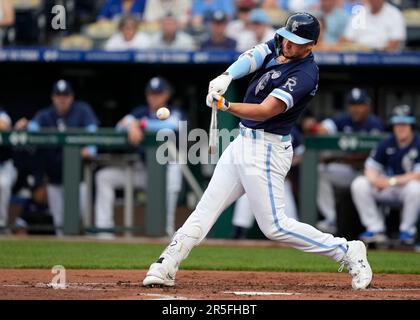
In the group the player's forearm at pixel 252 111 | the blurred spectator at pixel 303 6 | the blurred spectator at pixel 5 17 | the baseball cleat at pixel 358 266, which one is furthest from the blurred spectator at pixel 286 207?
the player's forearm at pixel 252 111

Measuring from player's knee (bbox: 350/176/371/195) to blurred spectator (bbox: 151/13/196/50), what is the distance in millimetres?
2598

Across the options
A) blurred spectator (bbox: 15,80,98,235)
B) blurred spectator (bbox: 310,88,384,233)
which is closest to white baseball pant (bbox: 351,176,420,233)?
blurred spectator (bbox: 310,88,384,233)

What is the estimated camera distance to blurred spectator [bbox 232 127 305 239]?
10.1 m

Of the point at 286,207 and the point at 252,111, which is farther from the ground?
the point at 252,111

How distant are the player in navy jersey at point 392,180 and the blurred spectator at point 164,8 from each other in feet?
11.1

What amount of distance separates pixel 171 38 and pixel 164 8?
100 centimetres

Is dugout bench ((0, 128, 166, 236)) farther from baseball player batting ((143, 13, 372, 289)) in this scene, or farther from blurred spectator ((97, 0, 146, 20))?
baseball player batting ((143, 13, 372, 289))

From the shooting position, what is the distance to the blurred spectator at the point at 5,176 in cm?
1070

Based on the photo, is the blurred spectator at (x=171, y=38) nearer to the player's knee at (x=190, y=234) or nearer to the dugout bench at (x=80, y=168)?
the dugout bench at (x=80, y=168)

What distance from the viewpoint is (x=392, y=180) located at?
383 inches

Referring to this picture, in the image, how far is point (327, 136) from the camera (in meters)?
10.2

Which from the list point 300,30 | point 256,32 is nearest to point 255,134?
point 300,30

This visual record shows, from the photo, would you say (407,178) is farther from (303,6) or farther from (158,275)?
(158,275)

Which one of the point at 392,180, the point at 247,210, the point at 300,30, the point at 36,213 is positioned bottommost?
the point at 36,213
